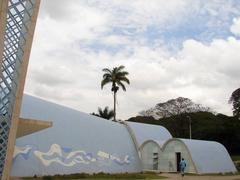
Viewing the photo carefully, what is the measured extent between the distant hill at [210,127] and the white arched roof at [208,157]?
91.3 feet

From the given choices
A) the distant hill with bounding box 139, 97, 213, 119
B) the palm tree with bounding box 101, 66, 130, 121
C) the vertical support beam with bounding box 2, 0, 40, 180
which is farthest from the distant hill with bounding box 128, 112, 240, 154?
the vertical support beam with bounding box 2, 0, 40, 180

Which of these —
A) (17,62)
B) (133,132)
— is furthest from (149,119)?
(17,62)

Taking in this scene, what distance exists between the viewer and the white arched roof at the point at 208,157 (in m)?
40.9

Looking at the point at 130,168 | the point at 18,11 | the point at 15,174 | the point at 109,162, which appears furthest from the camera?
the point at 130,168

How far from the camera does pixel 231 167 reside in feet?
151

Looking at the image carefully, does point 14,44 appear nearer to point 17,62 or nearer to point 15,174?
point 17,62

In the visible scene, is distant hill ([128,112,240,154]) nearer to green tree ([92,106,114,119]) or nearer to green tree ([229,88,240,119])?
green tree ([229,88,240,119])

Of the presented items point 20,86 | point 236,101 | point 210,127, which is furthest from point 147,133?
point 20,86

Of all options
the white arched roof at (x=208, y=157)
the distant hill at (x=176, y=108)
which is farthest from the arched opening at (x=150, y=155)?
the distant hill at (x=176, y=108)

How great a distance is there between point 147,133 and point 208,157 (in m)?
8.50

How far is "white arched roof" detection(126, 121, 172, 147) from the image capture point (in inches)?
1803

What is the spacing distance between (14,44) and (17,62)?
2.71ft

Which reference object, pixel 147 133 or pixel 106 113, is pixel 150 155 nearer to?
pixel 147 133

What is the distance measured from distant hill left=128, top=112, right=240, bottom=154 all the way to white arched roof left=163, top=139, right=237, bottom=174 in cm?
2783
